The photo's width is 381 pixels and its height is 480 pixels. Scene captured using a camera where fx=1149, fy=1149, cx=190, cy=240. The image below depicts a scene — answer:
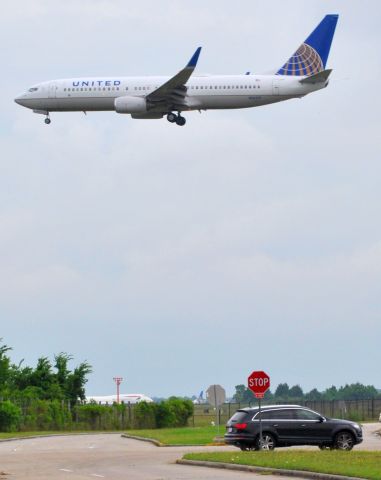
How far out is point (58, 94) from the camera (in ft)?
211

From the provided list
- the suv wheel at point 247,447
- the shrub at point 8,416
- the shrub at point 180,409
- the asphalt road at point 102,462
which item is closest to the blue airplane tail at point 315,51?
the shrub at point 180,409

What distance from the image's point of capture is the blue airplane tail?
67812 millimetres

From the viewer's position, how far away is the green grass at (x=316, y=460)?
2218cm

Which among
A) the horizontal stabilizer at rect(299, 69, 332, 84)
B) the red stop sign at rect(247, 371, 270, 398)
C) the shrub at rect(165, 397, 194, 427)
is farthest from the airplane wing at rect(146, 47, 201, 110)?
the red stop sign at rect(247, 371, 270, 398)

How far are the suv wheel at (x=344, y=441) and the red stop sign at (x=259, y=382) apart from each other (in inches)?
109

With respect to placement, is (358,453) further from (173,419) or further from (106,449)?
(173,419)

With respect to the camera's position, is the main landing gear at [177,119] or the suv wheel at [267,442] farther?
the main landing gear at [177,119]

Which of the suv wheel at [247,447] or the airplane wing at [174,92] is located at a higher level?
the airplane wing at [174,92]

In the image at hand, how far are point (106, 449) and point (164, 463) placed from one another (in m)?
9.57

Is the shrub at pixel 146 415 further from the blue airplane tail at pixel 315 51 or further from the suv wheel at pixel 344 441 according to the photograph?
the suv wheel at pixel 344 441

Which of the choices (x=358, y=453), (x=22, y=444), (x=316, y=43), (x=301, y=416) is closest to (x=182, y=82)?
(x=316, y=43)

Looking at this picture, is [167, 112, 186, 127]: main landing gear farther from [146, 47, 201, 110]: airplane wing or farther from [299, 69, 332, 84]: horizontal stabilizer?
[299, 69, 332, 84]: horizontal stabilizer

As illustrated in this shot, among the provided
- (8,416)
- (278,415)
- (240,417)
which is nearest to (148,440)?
(240,417)

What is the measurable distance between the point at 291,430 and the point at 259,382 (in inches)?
87.0
